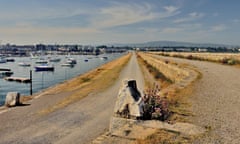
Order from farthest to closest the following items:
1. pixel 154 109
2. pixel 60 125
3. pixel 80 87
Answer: pixel 80 87 → pixel 60 125 → pixel 154 109

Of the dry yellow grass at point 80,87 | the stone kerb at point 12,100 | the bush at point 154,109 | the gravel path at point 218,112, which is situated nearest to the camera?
the gravel path at point 218,112

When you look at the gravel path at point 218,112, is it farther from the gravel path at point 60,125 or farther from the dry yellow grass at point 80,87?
the dry yellow grass at point 80,87

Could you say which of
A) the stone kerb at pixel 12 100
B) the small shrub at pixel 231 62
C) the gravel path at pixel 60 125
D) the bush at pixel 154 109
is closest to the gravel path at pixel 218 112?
the bush at pixel 154 109

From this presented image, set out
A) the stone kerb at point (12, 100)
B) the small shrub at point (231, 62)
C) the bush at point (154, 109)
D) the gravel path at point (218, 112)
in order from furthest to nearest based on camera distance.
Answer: the small shrub at point (231, 62)
the stone kerb at point (12, 100)
the bush at point (154, 109)
the gravel path at point (218, 112)

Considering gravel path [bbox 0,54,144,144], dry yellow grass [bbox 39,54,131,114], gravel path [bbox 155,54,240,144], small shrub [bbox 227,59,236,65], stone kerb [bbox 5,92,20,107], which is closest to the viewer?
gravel path [bbox 155,54,240,144]

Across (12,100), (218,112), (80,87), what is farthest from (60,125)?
(80,87)

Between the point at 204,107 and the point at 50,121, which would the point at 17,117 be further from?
the point at 204,107

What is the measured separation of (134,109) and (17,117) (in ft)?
33.0

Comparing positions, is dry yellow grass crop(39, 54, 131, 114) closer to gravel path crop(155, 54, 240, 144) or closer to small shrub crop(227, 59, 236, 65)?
gravel path crop(155, 54, 240, 144)

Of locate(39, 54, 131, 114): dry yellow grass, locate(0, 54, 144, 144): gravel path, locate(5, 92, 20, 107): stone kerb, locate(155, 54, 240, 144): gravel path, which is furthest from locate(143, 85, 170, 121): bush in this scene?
locate(5, 92, 20, 107): stone kerb

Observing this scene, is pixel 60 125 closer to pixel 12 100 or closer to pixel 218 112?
pixel 218 112

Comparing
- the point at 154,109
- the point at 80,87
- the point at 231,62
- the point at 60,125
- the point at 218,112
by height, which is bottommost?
the point at 80,87

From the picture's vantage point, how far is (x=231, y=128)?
7.68 m

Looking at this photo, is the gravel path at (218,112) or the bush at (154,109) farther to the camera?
the bush at (154,109)
